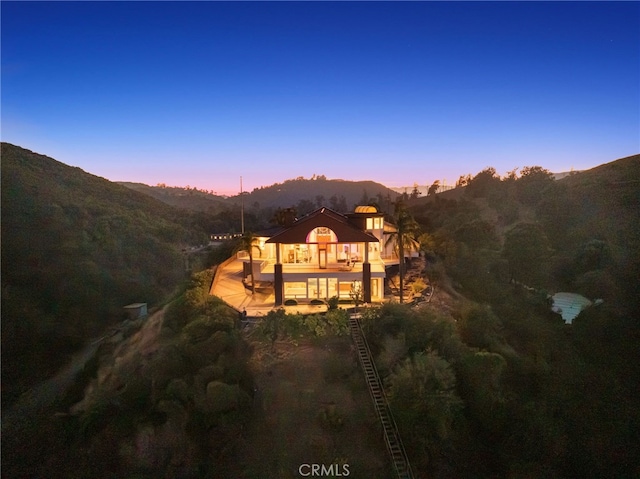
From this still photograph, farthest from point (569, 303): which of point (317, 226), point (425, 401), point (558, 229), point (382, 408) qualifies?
point (425, 401)

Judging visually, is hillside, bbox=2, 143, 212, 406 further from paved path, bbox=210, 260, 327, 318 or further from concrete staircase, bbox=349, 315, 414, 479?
concrete staircase, bbox=349, 315, 414, 479

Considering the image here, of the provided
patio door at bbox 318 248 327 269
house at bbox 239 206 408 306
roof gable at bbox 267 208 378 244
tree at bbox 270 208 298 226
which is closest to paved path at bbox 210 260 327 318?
house at bbox 239 206 408 306

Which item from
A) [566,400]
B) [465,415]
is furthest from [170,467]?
[566,400]

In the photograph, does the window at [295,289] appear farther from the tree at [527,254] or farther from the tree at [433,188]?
the tree at [433,188]

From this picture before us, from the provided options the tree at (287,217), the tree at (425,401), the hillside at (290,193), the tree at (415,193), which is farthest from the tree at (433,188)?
the tree at (425,401)

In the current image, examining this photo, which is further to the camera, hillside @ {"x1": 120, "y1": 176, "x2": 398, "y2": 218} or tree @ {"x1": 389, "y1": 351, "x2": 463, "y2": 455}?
hillside @ {"x1": 120, "y1": 176, "x2": 398, "y2": 218}

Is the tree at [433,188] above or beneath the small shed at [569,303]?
above
